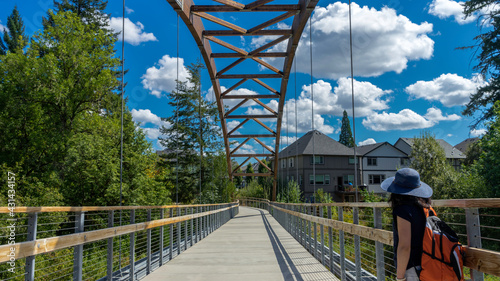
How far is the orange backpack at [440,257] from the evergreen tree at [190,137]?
4024 centimetres

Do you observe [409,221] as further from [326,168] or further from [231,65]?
[326,168]

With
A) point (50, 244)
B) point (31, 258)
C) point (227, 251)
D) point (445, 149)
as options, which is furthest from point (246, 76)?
point (445, 149)

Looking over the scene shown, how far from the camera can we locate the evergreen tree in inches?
1703

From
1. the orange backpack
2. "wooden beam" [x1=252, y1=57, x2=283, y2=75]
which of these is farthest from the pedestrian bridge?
"wooden beam" [x1=252, y1=57, x2=283, y2=75]

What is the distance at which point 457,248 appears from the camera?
235 cm

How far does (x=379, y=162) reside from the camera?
46500 mm

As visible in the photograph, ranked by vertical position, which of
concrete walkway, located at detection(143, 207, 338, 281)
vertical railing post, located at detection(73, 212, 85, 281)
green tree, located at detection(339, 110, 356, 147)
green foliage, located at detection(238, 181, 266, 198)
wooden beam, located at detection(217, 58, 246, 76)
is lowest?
concrete walkway, located at detection(143, 207, 338, 281)

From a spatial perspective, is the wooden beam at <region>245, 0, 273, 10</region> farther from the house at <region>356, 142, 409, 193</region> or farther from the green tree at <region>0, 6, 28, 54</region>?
the house at <region>356, 142, 409, 193</region>

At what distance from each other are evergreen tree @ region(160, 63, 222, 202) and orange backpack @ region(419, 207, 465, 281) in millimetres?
40245

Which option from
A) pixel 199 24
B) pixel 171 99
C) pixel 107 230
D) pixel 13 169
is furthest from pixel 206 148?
pixel 107 230

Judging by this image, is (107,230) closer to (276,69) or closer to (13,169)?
(276,69)

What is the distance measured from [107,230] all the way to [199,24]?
474 inches

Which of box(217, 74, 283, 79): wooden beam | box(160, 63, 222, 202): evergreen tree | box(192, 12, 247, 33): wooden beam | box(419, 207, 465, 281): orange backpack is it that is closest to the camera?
box(419, 207, 465, 281): orange backpack

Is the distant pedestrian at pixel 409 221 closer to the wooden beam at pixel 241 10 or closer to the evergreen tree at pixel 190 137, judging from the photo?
the wooden beam at pixel 241 10
